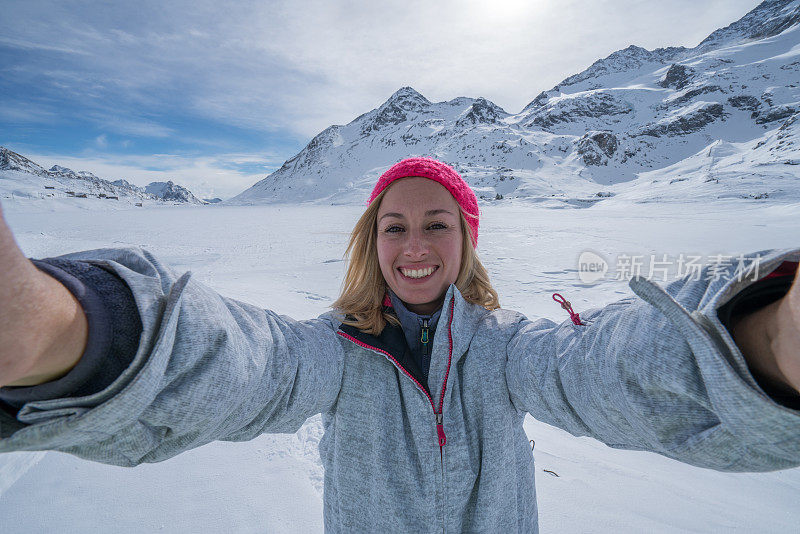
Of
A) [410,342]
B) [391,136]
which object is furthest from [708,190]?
[391,136]

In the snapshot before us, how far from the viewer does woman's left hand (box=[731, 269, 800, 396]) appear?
0.46 metres

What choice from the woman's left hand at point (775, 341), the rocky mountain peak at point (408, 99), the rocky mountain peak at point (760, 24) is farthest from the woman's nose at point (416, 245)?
the rocky mountain peak at point (760, 24)

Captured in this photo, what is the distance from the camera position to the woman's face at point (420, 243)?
4.46ft

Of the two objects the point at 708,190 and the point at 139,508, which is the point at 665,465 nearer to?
the point at 139,508

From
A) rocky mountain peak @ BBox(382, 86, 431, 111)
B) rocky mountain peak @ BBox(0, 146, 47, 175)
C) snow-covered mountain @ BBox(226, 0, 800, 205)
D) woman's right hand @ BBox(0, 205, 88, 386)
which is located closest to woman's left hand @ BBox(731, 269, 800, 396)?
woman's right hand @ BBox(0, 205, 88, 386)

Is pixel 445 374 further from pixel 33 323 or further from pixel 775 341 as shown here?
pixel 33 323

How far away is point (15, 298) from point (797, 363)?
1.13 meters

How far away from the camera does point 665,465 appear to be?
2.02 m

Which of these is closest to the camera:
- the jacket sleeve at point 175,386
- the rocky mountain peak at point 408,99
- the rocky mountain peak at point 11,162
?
the jacket sleeve at point 175,386

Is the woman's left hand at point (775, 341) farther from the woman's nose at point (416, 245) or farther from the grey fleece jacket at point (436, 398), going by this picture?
the woman's nose at point (416, 245)

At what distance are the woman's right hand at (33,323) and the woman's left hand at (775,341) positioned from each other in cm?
105

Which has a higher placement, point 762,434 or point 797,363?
point 797,363

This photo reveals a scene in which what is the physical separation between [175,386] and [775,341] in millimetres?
1091

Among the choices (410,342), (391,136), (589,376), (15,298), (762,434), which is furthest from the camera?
(391,136)
